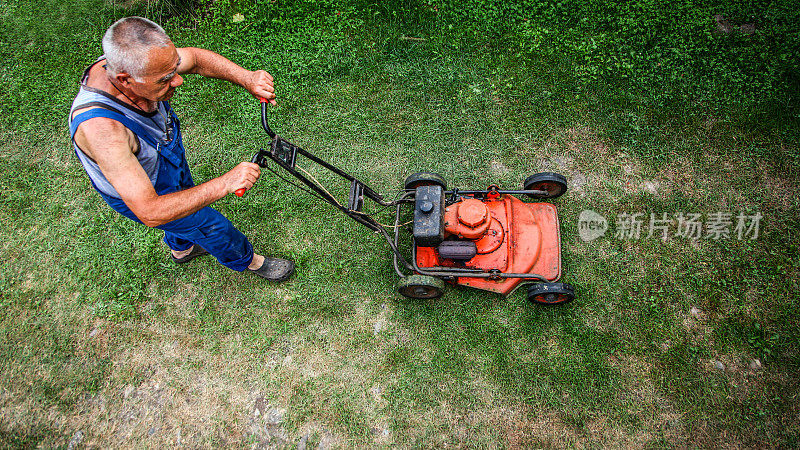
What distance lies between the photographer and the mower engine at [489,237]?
354 centimetres

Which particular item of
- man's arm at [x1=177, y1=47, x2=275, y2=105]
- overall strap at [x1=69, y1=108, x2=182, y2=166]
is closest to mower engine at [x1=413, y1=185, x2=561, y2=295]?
man's arm at [x1=177, y1=47, x2=275, y2=105]

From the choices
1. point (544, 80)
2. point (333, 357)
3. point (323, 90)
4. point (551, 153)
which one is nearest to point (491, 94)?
point (544, 80)

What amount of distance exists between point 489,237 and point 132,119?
8.66ft

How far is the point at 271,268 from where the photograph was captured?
4160mm

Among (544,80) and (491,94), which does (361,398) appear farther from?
(544,80)

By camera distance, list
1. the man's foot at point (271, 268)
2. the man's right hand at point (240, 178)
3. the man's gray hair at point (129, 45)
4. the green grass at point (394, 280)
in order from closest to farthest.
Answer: the man's gray hair at point (129, 45)
the man's right hand at point (240, 178)
the green grass at point (394, 280)
the man's foot at point (271, 268)

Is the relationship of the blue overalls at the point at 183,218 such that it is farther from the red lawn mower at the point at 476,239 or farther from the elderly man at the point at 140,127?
the red lawn mower at the point at 476,239

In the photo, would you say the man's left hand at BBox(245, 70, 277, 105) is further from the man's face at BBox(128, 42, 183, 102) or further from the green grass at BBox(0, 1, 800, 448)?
the green grass at BBox(0, 1, 800, 448)

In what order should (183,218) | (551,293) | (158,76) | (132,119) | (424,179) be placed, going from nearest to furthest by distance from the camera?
(158,76) < (132,119) < (183,218) < (551,293) < (424,179)

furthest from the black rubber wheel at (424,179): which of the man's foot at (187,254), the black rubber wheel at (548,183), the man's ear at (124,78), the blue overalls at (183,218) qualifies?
the man's ear at (124,78)

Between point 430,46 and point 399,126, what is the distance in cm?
124

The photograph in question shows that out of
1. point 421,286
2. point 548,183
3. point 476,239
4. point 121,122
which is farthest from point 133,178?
point 548,183

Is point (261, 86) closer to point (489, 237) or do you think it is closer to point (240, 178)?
point (240, 178)

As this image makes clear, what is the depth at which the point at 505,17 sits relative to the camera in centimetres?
559
